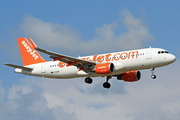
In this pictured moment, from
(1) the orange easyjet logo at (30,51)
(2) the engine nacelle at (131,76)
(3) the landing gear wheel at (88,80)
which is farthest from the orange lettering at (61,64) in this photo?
(2) the engine nacelle at (131,76)

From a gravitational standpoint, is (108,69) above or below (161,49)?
below

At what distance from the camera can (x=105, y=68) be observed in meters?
51.2

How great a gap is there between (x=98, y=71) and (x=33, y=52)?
1527 cm

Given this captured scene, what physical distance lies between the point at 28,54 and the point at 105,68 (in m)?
17.1

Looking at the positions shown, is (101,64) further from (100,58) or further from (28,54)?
(28,54)

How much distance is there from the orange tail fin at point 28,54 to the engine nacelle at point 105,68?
1239cm

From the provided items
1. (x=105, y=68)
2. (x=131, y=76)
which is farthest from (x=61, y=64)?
(x=131, y=76)

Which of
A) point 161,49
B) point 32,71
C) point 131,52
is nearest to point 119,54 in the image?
point 131,52

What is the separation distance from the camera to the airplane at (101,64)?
5075cm

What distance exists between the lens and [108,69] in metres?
50.9

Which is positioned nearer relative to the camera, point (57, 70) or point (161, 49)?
point (161, 49)

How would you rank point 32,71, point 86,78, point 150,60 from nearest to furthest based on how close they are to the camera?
point 150,60 < point 86,78 < point 32,71

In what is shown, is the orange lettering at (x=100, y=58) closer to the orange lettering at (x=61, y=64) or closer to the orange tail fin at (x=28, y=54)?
the orange lettering at (x=61, y=64)

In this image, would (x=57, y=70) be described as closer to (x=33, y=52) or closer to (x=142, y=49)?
(x=33, y=52)
